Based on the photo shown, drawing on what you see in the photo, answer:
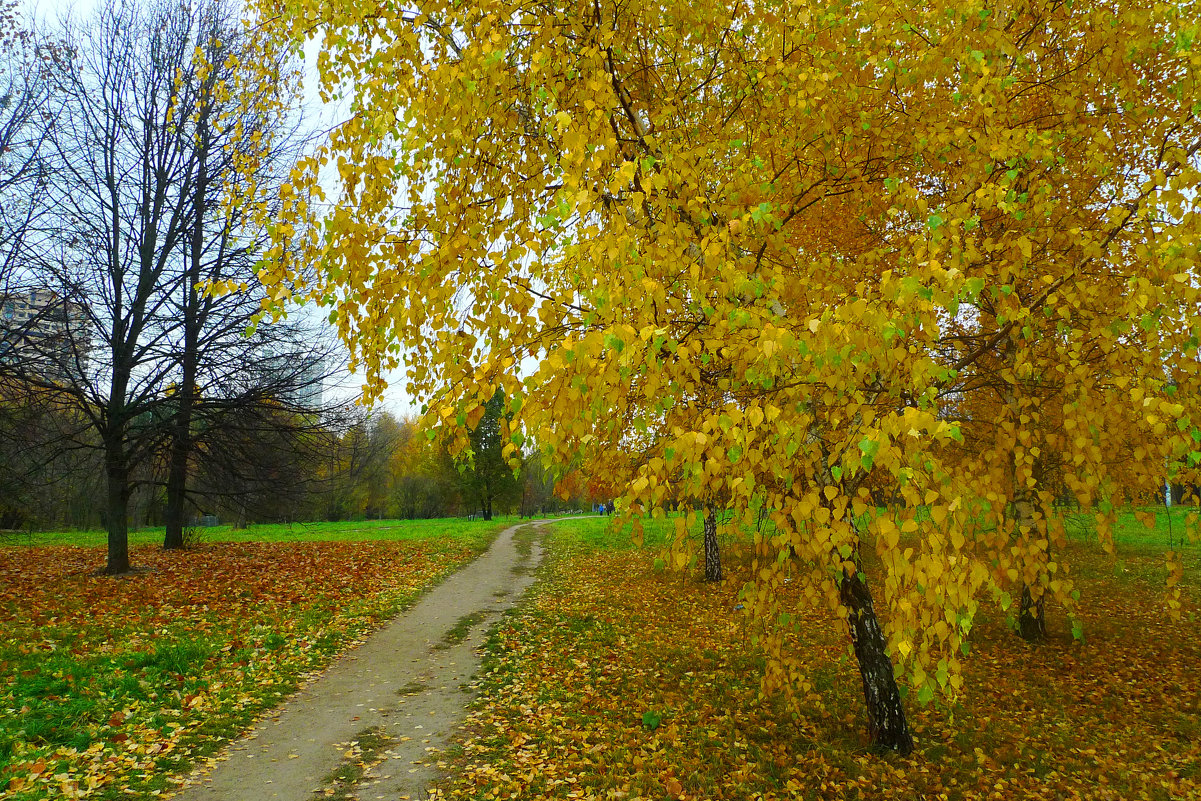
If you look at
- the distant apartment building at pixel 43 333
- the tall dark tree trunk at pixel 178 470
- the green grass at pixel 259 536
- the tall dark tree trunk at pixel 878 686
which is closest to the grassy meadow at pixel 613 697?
the tall dark tree trunk at pixel 878 686

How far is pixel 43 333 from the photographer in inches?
375

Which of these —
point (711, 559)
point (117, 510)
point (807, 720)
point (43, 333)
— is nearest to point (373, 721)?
point (807, 720)

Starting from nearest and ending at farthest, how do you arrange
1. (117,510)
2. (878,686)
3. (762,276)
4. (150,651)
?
(762,276) < (878,686) < (150,651) < (117,510)

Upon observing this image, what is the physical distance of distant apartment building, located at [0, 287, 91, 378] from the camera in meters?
8.88

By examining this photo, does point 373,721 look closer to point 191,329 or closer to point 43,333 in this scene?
point 43,333

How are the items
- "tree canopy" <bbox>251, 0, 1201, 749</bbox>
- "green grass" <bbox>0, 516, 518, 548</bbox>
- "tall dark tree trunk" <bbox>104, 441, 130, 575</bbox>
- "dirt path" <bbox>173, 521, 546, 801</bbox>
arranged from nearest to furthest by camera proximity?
"tree canopy" <bbox>251, 0, 1201, 749</bbox>
"dirt path" <bbox>173, 521, 546, 801</bbox>
"tall dark tree trunk" <bbox>104, 441, 130, 575</bbox>
"green grass" <bbox>0, 516, 518, 548</bbox>

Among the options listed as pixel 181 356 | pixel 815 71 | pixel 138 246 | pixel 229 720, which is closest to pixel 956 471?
pixel 815 71

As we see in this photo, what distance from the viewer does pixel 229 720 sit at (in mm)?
5223

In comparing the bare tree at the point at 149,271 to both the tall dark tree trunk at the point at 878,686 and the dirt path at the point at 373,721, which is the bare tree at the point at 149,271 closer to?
the dirt path at the point at 373,721

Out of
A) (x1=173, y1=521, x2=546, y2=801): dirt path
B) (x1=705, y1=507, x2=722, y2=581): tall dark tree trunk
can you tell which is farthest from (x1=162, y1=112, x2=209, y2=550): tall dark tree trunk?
(x1=705, y1=507, x2=722, y2=581): tall dark tree trunk

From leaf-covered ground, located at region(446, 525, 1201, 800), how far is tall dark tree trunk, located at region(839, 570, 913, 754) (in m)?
0.18

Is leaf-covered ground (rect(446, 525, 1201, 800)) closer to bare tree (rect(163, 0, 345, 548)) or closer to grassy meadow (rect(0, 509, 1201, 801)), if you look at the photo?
grassy meadow (rect(0, 509, 1201, 801))

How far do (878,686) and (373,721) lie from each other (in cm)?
452

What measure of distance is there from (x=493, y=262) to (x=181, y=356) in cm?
1009
